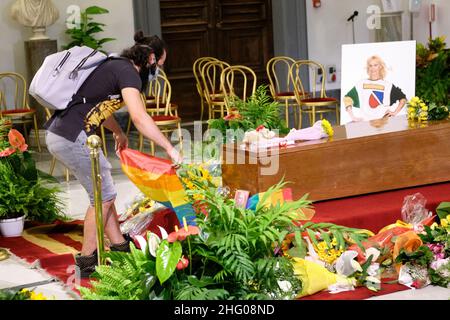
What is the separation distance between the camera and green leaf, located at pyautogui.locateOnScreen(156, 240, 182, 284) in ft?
10.1

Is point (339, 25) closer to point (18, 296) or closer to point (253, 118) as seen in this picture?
point (253, 118)

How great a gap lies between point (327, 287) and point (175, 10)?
721 centimetres

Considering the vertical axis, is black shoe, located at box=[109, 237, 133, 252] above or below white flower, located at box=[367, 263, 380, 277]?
above

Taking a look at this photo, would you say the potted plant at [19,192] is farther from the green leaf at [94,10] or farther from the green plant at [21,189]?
the green leaf at [94,10]

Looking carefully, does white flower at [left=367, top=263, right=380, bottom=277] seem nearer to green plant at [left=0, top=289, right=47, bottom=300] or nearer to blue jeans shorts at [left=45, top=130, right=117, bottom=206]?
blue jeans shorts at [left=45, top=130, right=117, bottom=206]

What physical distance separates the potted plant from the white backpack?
1.28m

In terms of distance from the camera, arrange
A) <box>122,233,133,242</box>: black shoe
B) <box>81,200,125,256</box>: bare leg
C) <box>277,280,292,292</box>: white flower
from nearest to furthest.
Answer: <box>277,280,292,292</box>: white flower < <box>81,200,125,256</box>: bare leg < <box>122,233,133,242</box>: black shoe

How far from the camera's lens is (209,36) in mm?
11148

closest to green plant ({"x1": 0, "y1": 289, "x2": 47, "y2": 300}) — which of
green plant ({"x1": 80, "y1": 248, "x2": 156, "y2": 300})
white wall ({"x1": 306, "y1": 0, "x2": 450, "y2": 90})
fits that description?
green plant ({"x1": 80, "y1": 248, "x2": 156, "y2": 300})

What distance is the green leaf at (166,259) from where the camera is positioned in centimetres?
308

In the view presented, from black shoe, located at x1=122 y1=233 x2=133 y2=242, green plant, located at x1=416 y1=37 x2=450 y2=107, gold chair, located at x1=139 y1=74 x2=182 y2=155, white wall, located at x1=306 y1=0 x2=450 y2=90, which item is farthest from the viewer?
white wall, located at x1=306 y1=0 x2=450 y2=90

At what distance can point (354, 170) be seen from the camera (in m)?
5.14

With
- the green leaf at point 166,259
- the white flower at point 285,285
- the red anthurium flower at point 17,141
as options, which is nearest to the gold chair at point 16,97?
the red anthurium flower at point 17,141
